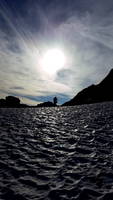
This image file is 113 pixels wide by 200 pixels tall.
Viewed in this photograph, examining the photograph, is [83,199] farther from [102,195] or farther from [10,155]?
[10,155]

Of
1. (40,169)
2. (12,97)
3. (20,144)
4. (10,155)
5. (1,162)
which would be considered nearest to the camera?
(40,169)

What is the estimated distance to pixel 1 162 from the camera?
13.0 m

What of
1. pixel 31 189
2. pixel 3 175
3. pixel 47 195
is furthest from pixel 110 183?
pixel 3 175

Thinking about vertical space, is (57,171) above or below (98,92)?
below

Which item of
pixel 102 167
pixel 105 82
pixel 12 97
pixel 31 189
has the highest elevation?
pixel 105 82

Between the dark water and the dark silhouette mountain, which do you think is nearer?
the dark water

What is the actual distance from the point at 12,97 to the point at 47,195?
180164 mm

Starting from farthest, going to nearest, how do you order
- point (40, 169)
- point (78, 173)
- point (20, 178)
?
1. point (40, 169)
2. point (78, 173)
3. point (20, 178)

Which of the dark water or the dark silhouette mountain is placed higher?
the dark silhouette mountain

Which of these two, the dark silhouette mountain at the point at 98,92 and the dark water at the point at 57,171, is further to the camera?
the dark silhouette mountain at the point at 98,92

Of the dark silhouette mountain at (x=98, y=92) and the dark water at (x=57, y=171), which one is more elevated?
the dark silhouette mountain at (x=98, y=92)

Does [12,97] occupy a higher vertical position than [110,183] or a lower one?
higher

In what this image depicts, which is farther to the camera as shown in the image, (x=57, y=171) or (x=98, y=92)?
(x=98, y=92)

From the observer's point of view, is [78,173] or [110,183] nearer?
[110,183]
